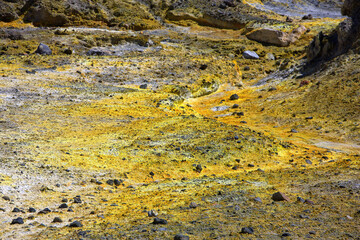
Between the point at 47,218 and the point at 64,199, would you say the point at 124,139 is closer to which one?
the point at 64,199

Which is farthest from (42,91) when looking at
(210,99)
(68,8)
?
(68,8)

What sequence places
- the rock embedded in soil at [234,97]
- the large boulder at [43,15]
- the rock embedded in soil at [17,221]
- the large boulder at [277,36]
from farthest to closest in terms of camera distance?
the large boulder at [277,36] → the large boulder at [43,15] → the rock embedded in soil at [234,97] → the rock embedded in soil at [17,221]

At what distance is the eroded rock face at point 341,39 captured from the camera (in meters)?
21.6

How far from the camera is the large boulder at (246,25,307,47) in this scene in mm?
32781

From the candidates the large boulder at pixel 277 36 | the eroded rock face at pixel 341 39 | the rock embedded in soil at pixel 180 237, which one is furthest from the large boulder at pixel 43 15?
the rock embedded in soil at pixel 180 237

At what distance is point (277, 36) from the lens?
108 feet

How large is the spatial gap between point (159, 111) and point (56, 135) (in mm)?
5435

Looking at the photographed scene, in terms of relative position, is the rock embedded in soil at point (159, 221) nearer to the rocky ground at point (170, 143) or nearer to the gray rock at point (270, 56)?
the rocky ground at point (170, 143)

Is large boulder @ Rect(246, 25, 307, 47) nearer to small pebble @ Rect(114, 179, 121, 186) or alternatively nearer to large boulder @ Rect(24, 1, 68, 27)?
large boulder @ Rect(24, 1, 68, 27)

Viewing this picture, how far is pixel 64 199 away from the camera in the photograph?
727 centimetres

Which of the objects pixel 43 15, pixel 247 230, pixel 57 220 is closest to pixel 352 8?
pixel 247 230

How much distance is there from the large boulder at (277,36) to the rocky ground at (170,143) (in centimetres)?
394

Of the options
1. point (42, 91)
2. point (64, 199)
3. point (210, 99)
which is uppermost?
point (64, 199)

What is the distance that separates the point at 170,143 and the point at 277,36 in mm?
23846
